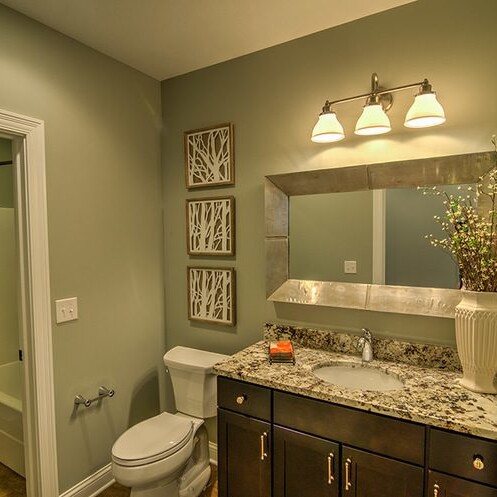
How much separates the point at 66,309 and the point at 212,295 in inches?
33.2

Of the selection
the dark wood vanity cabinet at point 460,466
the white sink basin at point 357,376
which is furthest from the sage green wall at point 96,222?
the dark wood vanity cabinet at point 460,466

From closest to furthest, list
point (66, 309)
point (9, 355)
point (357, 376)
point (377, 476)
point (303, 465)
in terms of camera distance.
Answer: point (377, 476)
point (303, 465)
point (357, 376)
point (66, 309)
point (9, 355)

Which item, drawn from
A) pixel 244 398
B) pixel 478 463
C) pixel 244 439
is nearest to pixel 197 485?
pixel 244 439

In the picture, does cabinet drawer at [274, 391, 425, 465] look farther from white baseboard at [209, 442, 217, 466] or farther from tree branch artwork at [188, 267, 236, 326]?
white baseboard at [209, 442, 217, 466]

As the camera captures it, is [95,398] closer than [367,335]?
No

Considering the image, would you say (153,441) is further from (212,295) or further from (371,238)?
(371,238)

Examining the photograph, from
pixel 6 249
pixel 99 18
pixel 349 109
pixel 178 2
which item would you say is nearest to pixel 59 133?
pixel 99 18

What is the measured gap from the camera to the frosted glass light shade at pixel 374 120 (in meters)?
1.59

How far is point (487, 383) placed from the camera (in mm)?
1359

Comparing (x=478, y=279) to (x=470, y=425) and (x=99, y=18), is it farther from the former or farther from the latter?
(x=99, y=18)

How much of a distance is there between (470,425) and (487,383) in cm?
31

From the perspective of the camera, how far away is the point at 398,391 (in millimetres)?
1393

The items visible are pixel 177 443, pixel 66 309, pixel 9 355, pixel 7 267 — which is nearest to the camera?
pixel 177 443

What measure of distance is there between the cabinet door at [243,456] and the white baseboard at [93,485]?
861mm
